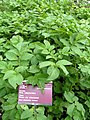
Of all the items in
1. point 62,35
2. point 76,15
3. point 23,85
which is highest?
point 62,35

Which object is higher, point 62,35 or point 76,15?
point 62,35

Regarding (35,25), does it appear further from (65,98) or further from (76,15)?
(76,15)

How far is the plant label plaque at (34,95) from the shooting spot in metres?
1.65

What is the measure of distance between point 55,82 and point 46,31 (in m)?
0.42

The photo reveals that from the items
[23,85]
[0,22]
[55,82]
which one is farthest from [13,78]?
[0,22]

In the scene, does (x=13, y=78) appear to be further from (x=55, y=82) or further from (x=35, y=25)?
(x=35, y=25)

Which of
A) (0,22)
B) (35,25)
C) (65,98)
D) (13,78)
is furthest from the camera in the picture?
(0,22)

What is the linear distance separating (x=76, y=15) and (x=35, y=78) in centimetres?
171

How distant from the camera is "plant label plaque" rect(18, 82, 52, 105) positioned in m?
1.65

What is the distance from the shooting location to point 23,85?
5.45ft

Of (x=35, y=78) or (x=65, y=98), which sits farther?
(x=65, y=98)

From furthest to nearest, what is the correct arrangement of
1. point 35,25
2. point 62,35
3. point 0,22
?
1. point 0,22
2. point 35,25
3. point 62,35

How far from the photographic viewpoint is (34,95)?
165 centimetres

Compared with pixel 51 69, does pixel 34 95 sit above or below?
below
